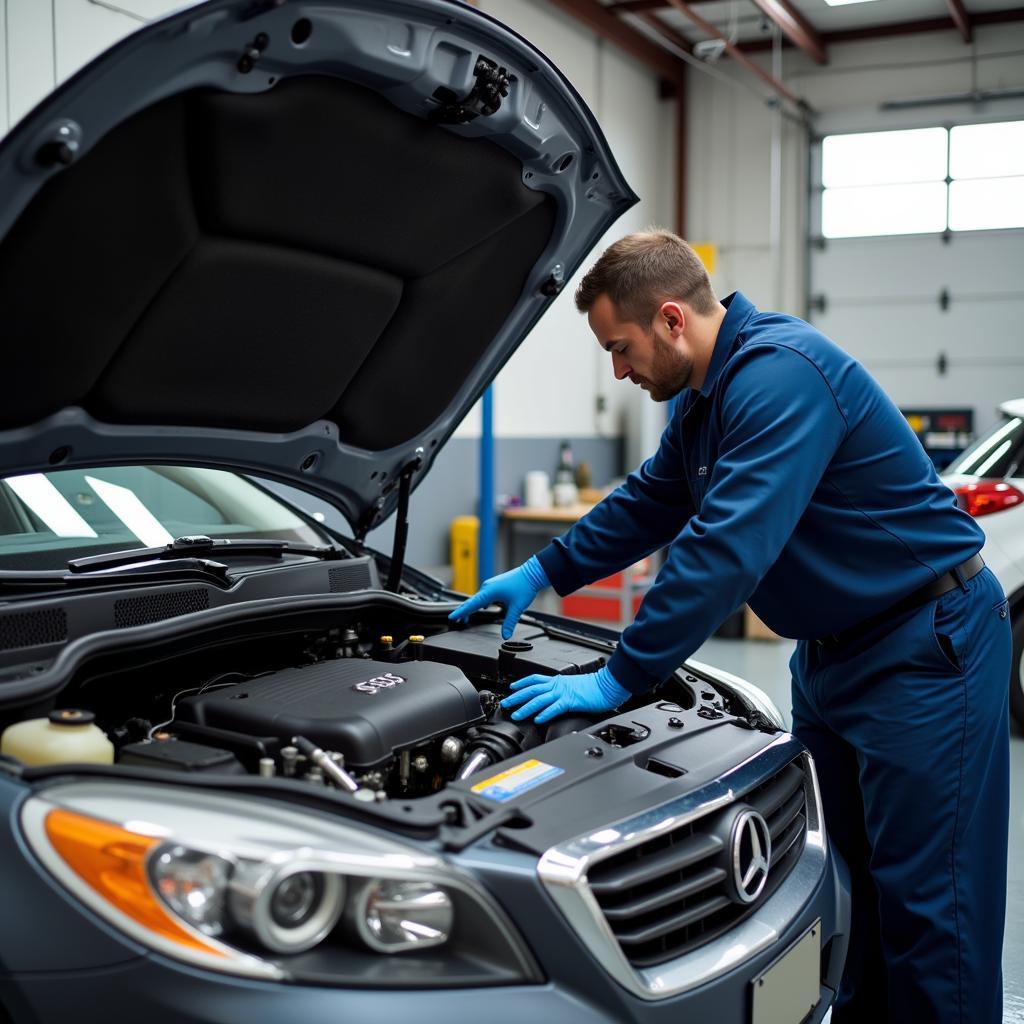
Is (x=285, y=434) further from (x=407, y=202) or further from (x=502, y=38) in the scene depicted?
(x=502, y=38)

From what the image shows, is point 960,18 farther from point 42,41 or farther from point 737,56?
point 42,41

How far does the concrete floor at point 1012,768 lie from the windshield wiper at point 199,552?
5.35ft

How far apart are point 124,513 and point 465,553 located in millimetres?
4794

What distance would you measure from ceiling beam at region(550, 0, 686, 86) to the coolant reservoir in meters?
7.25

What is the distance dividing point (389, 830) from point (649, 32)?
28.0 feet

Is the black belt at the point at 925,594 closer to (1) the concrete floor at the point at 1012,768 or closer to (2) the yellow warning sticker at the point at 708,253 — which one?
(1) the concrete floor at the point at 1012,768

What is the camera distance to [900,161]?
354 inches

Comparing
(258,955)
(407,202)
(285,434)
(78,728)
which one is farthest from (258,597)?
(258,955)

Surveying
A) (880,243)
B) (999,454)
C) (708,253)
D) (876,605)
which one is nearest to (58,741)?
(876,605)

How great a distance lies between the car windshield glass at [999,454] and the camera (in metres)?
4.01

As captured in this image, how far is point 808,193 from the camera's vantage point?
30.8ft

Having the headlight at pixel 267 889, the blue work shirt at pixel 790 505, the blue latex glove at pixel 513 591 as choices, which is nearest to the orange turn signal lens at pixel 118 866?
the headlight at pixel 267 889

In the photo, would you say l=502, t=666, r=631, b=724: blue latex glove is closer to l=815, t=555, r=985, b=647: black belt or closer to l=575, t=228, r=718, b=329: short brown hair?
l=815, t=555, r=985, b=647: black belt

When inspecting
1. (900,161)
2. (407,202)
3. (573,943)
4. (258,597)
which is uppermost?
(900,161)
